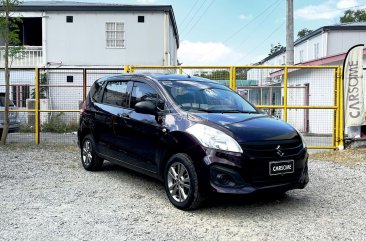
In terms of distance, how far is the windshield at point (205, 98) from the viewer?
600cm

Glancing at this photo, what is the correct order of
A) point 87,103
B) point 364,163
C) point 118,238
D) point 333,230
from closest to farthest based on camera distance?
point 118,238 < point 333,230 < point 87,103 < point 364,163

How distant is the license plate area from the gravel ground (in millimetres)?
559

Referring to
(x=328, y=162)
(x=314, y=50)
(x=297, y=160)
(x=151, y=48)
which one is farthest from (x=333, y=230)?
(x=314, y=50)

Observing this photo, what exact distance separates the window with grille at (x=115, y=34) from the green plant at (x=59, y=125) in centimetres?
1090

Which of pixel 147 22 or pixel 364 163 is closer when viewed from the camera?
pixel 364 163

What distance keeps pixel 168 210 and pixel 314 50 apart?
2782 centimetres

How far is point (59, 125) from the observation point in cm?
1241

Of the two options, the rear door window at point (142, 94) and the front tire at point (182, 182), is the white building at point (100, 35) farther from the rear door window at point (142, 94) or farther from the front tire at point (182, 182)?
the front tire at point (182, 182)

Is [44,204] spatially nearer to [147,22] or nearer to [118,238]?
[118,238]

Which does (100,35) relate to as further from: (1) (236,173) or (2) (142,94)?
(1) (236,173)

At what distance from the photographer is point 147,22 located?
882 inches

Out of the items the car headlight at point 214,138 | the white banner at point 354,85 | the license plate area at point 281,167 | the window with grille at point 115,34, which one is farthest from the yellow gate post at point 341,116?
the window with grille at point 115,34

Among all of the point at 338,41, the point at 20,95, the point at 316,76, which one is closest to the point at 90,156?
the point at 20,95

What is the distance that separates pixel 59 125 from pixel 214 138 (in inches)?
329
